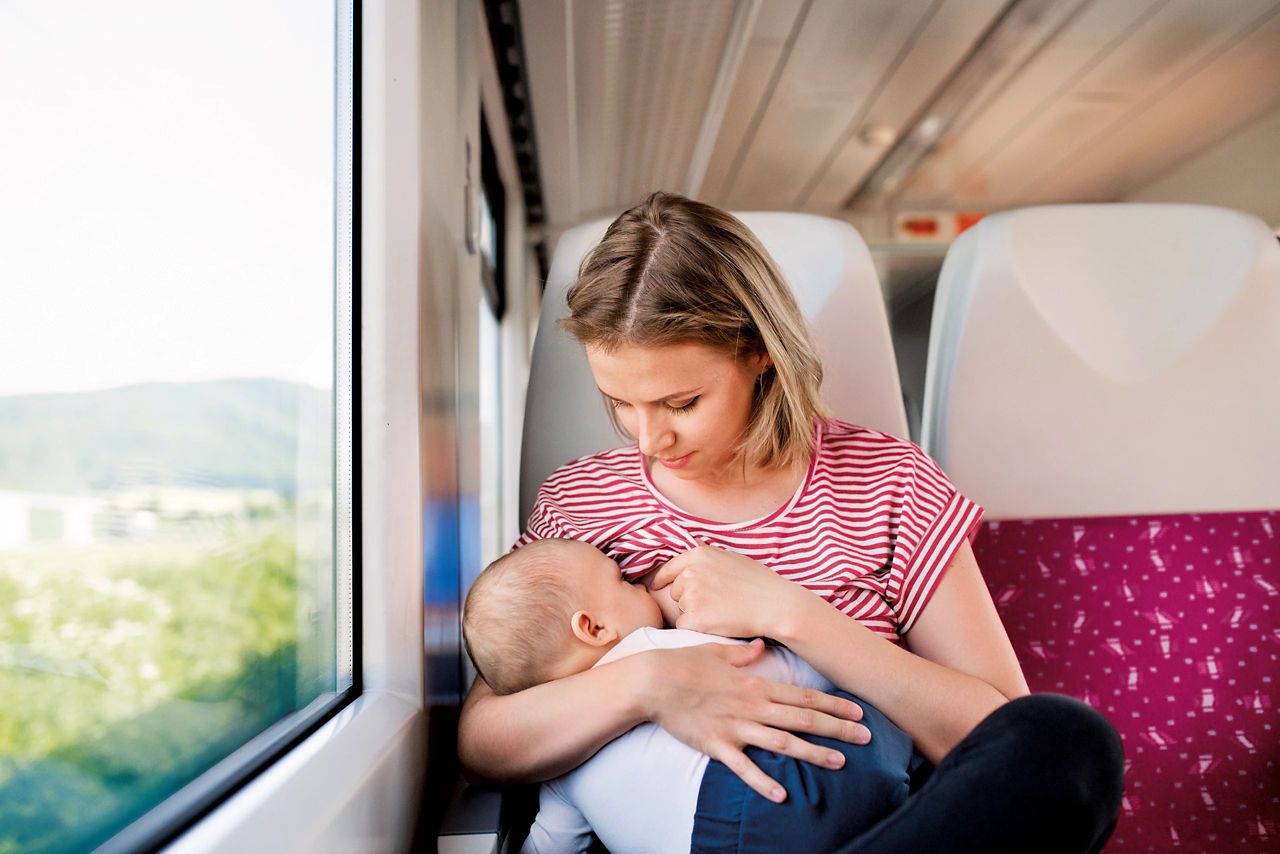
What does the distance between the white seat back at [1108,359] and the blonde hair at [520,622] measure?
0.77 meters

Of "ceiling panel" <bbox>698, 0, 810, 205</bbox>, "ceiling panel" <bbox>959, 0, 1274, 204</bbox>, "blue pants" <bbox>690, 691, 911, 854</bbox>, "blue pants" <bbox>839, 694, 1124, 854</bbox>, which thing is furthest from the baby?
"ceiling panel" <bbox>959, 0, 1274, 204</bbox>

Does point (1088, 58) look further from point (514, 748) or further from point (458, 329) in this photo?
point (514, 748)

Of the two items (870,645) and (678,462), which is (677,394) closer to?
(678,462)

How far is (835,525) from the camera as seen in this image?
46.3 inches

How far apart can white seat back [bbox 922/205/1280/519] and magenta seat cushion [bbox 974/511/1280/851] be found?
0.21ft

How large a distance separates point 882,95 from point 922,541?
3188 millimetres

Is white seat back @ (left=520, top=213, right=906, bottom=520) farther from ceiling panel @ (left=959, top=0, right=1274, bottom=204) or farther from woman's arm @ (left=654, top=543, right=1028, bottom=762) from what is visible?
ceiling panel @ (left=959, top=0, right=1274, bottom=204)

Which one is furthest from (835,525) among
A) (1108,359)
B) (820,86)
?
(820,86)

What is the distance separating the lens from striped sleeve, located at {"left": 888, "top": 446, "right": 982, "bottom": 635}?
1.12m

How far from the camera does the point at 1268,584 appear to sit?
1.54 meters

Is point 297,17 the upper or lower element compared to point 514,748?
upper

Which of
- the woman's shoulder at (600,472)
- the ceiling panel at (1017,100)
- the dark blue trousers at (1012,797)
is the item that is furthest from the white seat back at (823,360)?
the ceiling panel at (1017,100)

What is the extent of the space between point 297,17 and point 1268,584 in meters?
1.72

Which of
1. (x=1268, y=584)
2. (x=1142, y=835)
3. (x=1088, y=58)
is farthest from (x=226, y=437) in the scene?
→ (x=1088, y=58)
